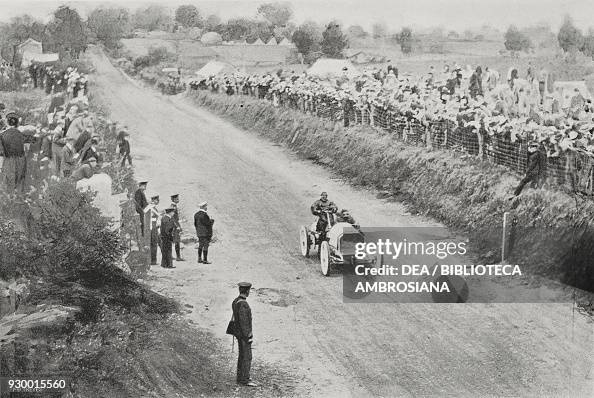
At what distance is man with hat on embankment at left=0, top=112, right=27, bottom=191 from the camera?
11125mm

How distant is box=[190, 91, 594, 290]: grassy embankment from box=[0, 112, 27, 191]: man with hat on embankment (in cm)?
318

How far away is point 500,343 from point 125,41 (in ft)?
21.5

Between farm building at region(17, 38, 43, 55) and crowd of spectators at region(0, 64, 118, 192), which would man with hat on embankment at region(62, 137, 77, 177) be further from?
farm building at region(17, 38, 43, 55)

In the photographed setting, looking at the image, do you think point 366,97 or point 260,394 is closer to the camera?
point 260,394

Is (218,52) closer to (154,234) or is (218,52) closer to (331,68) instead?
(331,68)

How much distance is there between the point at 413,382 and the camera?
9.19 m

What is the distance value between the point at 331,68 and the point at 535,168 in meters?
3.44

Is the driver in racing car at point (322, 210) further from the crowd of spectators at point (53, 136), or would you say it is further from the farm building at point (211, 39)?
the crowd of spectators at point (53, 136)

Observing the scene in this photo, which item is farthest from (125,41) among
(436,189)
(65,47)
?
(436,189)

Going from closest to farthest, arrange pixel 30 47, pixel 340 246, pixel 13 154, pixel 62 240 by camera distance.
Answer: pixel 62 240
pixel 340 246
pixel 13 154
pixel 30 47

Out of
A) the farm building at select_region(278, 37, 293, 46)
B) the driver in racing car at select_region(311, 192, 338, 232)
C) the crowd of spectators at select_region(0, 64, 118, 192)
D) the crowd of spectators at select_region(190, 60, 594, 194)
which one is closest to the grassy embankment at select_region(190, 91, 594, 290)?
the crowd of spectators at select_region(190, 60, 594, 194)

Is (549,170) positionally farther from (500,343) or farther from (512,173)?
(500,343)

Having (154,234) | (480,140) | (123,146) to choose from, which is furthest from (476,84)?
(154,234)

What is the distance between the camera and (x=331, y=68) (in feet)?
41.2
